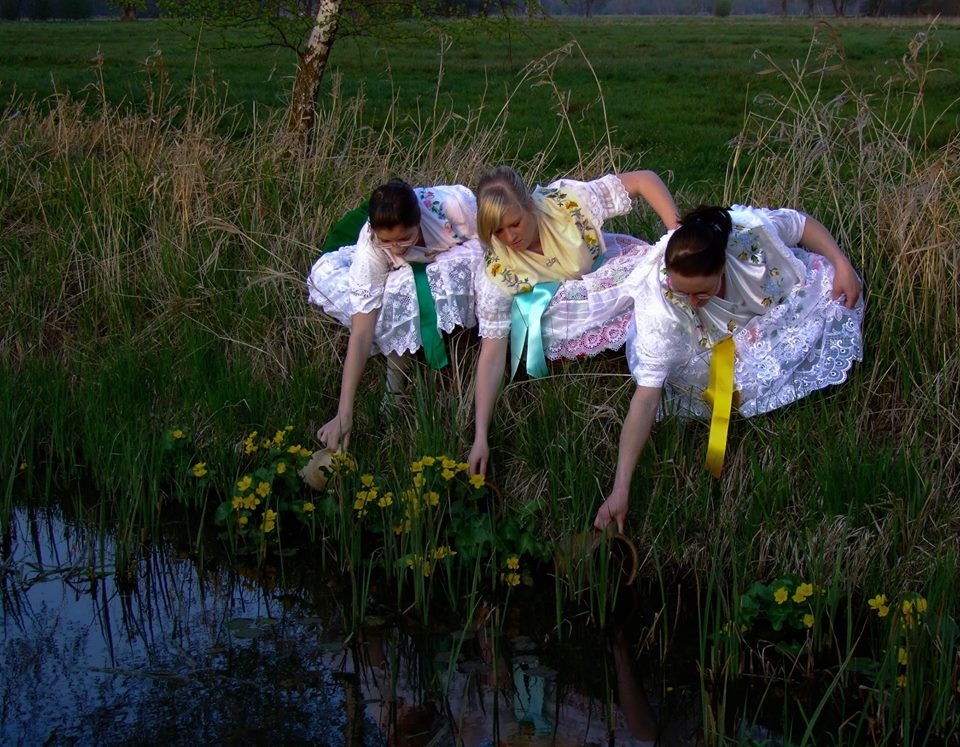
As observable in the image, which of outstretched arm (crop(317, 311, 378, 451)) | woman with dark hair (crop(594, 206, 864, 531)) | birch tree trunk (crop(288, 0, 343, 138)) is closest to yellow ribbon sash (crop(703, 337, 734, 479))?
woman with dark hair (crop(594, 206, 864, 531))

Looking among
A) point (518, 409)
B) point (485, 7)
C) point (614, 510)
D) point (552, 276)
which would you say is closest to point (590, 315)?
point (552, 276)

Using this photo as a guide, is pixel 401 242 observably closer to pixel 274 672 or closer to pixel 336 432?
pixel 336 432

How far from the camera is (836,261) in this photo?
12.7ft

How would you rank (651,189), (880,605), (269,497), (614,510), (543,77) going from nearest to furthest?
1. (880,605)
2. (614,510)
3. (269,497)
4. (651,189)
5. (543,77)

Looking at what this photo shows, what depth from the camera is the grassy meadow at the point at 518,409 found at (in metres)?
3.20

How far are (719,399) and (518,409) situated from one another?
0.75 m

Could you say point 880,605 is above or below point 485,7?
below

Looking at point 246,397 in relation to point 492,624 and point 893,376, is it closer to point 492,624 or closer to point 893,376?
point 492,624

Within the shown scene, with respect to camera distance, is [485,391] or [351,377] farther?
[351,377]

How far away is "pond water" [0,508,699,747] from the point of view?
115 inches

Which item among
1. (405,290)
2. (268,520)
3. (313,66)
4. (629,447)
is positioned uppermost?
(313,66)

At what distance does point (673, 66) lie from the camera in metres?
16.4

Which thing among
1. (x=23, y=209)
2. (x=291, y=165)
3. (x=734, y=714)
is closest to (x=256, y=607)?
(x=734, y=714)

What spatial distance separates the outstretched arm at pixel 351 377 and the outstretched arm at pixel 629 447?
0.98 metres
